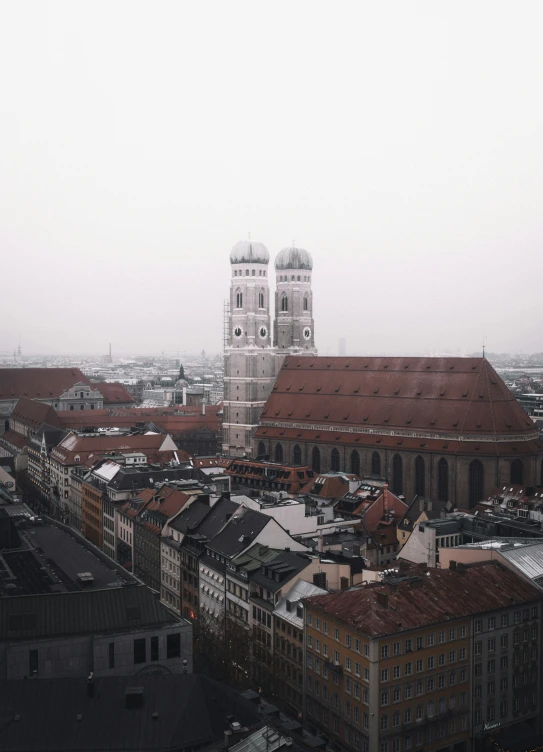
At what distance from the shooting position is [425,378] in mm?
123125

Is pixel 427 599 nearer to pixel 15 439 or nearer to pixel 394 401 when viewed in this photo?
pixel 394 401

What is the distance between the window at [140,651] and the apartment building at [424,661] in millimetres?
12171

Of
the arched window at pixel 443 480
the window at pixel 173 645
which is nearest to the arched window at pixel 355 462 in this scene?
the arched window at pixel 443 480

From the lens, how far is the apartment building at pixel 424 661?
52.7 metres

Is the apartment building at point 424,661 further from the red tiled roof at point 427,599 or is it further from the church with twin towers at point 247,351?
the church with twin towers at point 247,351

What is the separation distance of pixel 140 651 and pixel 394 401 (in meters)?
78.3

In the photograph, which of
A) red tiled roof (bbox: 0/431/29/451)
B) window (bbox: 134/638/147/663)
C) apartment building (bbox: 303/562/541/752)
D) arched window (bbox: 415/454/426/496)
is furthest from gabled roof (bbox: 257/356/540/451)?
window (bbox: 134/638/147/663)

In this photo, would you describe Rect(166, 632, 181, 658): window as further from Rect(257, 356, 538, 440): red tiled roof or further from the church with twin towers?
the church with twin towers

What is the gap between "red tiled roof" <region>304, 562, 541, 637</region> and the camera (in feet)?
177

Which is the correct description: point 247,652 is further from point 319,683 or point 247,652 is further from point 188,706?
point 188,706

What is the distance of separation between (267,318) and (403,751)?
10214 cm

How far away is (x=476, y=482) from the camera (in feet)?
365

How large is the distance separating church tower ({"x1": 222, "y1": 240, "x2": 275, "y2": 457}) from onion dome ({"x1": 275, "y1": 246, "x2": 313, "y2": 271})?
597cm

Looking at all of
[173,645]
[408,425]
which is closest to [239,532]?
[173,645]
